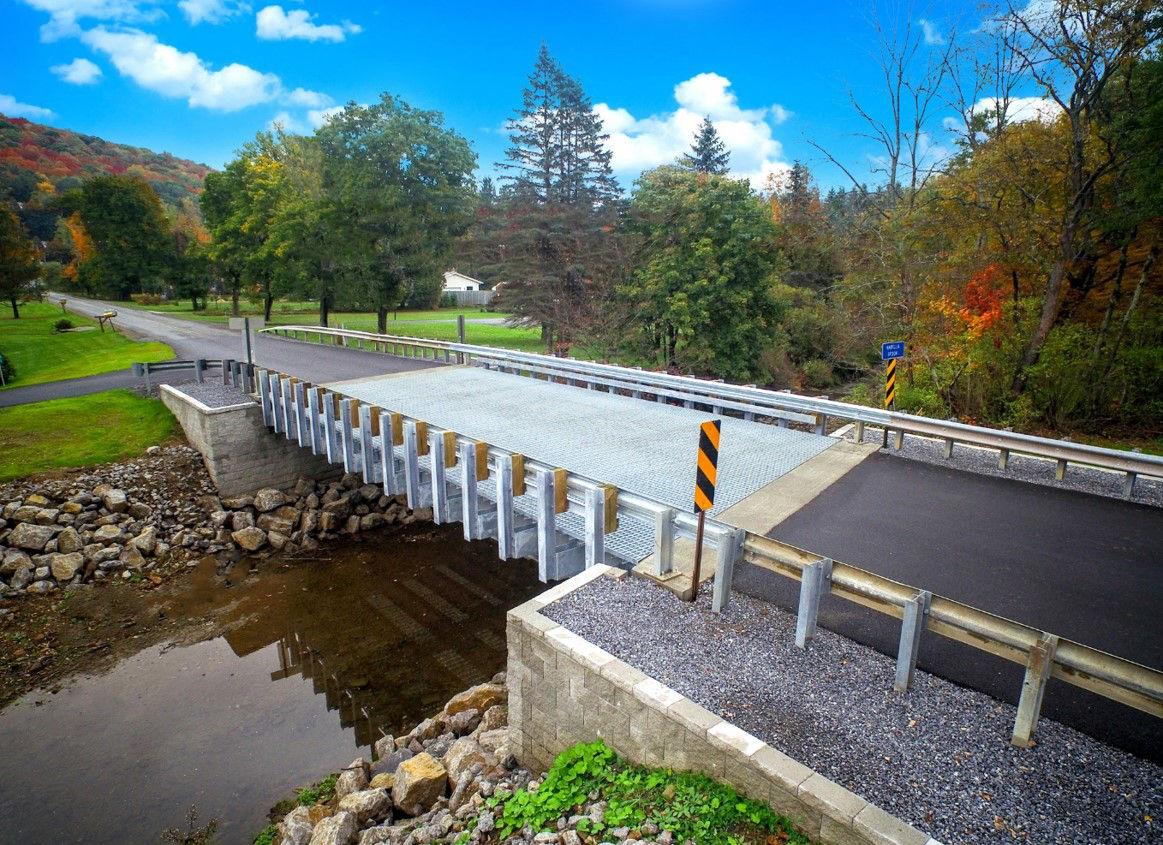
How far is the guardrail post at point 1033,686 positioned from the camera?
359 centimetres

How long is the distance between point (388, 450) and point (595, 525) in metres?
4.47

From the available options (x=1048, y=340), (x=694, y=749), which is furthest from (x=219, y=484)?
(x=1048, y=340)

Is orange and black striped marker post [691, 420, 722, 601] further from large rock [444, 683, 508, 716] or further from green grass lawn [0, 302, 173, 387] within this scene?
green grass lawn [0, 302, 173, 387]

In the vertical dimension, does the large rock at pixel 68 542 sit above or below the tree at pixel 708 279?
below

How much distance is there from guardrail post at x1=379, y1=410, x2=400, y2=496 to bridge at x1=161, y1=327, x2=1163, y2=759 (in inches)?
A: 1.0

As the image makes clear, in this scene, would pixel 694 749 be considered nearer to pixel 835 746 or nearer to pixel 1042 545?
pixel 835 746

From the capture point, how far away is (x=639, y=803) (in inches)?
157

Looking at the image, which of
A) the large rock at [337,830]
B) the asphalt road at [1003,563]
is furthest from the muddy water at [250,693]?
the asphalt road at [1003,563]

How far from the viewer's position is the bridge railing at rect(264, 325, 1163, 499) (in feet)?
24.0

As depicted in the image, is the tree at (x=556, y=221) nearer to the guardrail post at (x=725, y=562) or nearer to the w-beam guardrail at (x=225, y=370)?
the w-beam guardrail at (x=225, y=370)

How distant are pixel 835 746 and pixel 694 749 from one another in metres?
0.84

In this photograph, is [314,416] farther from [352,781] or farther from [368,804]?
[368,804]

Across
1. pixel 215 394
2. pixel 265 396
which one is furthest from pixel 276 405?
pixel 215 394

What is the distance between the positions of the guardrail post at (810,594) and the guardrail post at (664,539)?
4.16 ft
